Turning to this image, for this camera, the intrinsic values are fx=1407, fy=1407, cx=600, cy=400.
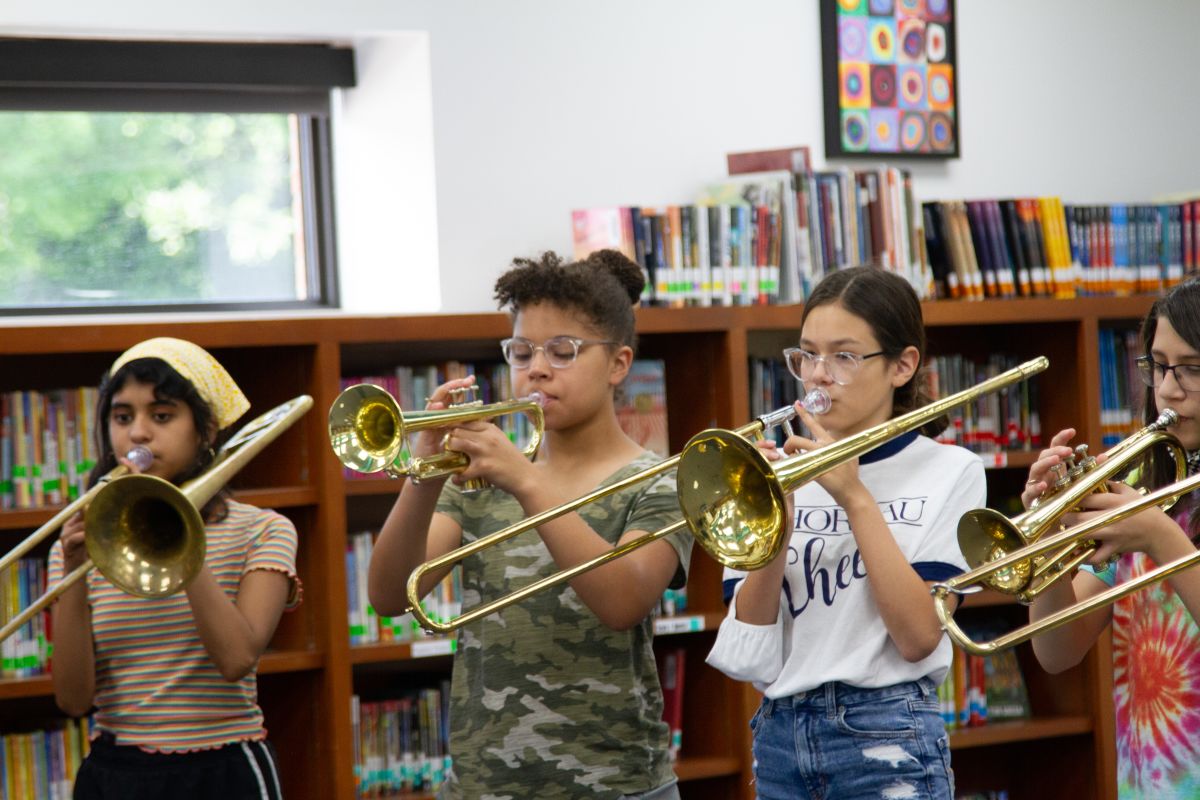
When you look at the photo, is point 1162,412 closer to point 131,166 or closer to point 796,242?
point 796,242

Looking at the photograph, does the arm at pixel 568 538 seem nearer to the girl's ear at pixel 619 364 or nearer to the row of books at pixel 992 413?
the girl's ear at pixel 619 364

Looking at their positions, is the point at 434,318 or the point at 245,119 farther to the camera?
the point at 245,119

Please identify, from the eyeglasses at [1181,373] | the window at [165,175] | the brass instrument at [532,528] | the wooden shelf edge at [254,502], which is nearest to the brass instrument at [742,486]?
the brass instrument at [532,528]

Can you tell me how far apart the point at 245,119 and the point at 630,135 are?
3.54 ft

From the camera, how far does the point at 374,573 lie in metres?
2.20

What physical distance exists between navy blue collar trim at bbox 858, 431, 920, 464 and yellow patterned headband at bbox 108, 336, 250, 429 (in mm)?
1171

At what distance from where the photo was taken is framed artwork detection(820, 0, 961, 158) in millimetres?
Result: 4203

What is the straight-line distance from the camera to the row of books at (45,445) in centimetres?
310

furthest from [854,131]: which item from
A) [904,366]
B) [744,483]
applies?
[744,483]

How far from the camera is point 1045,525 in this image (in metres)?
1.79

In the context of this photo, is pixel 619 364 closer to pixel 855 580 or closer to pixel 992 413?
pixel 855 580

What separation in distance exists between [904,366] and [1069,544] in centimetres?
43

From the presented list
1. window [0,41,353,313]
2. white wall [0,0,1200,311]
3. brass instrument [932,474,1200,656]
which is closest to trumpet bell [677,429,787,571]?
brass instrument [932,474,1200,656]

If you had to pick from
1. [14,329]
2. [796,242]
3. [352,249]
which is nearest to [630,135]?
[796,242]
